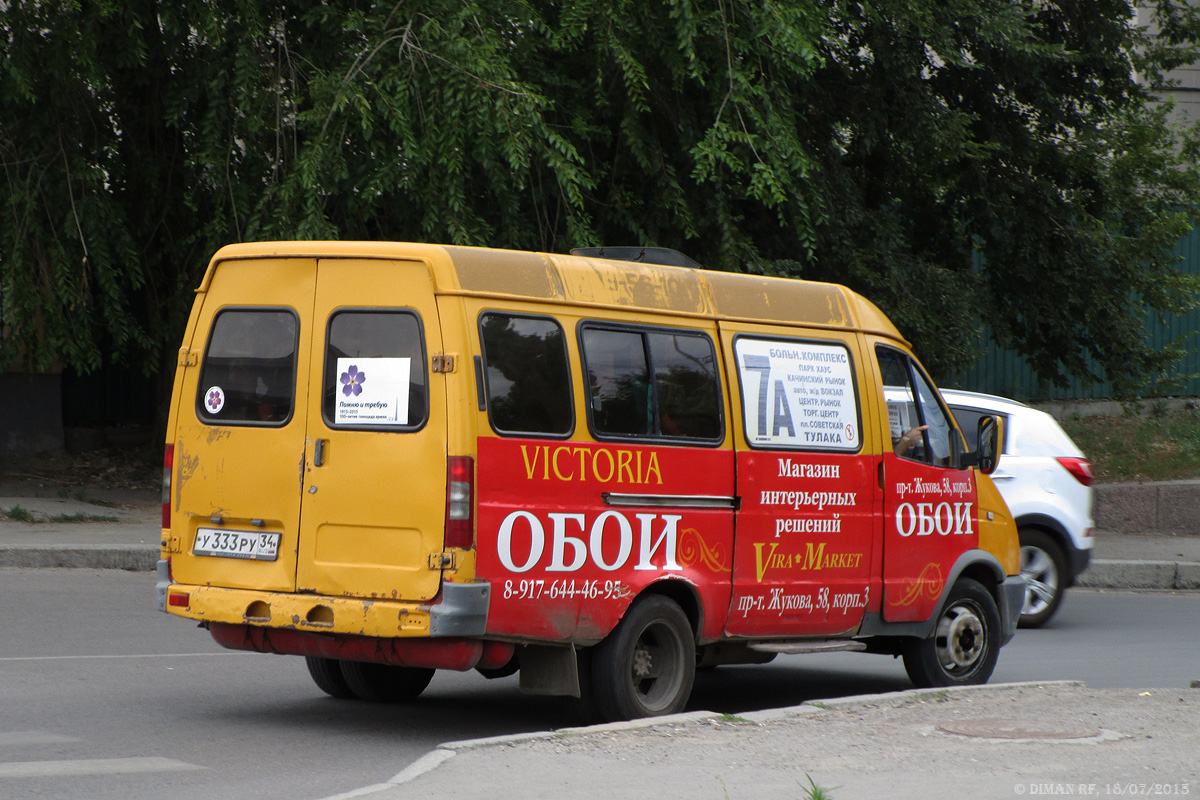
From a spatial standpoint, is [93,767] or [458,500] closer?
[93,767]

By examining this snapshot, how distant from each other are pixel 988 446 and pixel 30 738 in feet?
17.5

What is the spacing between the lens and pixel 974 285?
1753 centimetres

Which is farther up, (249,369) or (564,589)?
(249,369)

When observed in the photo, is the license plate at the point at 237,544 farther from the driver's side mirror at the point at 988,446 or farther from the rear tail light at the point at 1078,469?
the rear tail light at the point at 1078,469

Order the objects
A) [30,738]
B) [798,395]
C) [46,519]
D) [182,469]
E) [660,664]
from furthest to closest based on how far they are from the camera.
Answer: [46,519]
[798,395]
[660,664]
[182,469]
[30,738]

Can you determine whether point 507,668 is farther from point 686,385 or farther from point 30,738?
point 30,738

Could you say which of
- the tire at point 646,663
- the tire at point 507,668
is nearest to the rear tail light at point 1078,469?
the tire at point 646,663

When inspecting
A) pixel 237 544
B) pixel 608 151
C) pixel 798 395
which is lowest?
pixel 237 544

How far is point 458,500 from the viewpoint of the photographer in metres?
6.04

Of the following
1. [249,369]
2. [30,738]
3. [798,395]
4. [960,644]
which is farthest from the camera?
[960,644]

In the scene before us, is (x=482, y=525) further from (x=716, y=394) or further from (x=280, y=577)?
(x=716, y=394)

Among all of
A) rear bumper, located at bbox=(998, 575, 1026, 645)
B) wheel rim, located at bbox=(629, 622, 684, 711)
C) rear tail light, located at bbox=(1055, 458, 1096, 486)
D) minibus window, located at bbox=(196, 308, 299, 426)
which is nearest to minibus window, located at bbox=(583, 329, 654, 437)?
wheel rim, located at bbox=(629, 622, 684, 711)

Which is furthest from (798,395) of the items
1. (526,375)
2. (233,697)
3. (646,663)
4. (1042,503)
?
(1042,503)

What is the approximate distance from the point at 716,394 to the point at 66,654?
4316mm
